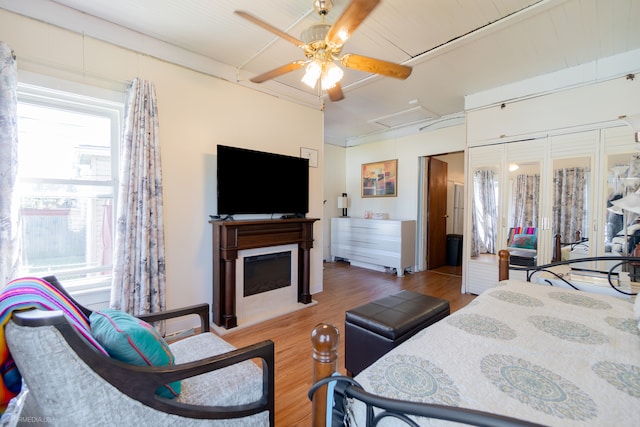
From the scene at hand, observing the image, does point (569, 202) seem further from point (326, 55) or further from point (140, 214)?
point (140, 214)

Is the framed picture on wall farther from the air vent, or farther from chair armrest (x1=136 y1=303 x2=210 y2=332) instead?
chair armrest (x1=136 y1=303 x2=210 y2=332)

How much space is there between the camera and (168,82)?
2623 millimetres

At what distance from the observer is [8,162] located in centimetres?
183

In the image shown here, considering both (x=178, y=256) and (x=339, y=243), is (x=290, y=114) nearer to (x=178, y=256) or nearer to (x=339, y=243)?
(x=178, y=256)

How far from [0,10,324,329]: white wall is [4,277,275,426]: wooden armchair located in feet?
5.71

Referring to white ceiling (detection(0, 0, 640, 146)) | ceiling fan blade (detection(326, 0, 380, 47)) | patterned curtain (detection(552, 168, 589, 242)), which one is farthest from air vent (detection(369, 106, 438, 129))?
ceiling fan blade (detection(326, 0, 380, 47))

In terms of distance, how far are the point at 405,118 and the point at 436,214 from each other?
2039mm

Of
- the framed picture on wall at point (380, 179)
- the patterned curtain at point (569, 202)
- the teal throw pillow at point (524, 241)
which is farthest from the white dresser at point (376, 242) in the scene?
the patterned curtain at point (569, 202)

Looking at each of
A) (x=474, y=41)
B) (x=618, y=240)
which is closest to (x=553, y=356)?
(x=474, y=41)

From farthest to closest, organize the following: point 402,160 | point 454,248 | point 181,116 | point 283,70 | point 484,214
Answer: point 454,248, point 402,160, point 484,214, point 181,116, point 283,70

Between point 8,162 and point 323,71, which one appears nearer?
point 8,162

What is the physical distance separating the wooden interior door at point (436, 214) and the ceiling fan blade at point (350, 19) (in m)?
4.06

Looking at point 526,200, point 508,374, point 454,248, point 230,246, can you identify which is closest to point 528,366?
point 508,374

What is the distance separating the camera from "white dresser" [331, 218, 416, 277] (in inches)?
194
